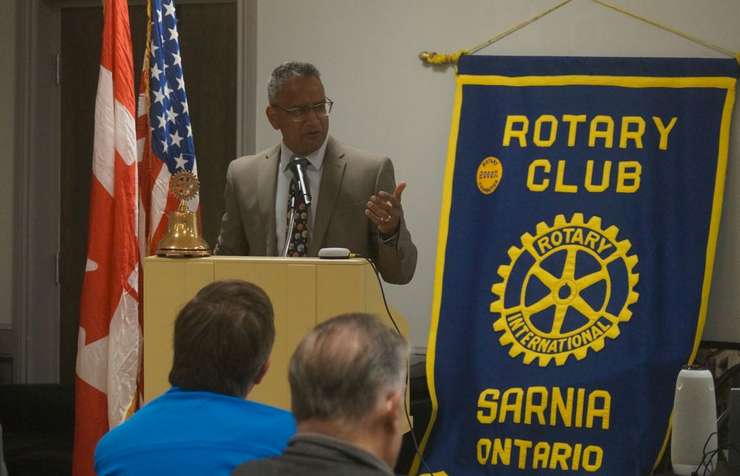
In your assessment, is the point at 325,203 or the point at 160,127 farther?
the point at 160,127

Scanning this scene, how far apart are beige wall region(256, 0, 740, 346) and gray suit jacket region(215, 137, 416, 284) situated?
5.77 ft

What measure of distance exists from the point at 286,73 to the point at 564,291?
1.88m

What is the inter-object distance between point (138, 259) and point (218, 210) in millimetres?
1702

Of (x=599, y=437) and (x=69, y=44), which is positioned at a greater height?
(x=69, y=44)

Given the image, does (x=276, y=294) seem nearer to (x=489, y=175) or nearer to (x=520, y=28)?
(x=489, y=175)

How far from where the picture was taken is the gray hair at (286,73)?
3.47 meters

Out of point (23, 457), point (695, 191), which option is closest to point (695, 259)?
point (695, 191)

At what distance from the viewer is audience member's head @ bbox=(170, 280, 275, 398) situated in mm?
2055

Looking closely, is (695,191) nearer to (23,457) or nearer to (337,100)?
(337,100)

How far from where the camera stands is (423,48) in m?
5.25

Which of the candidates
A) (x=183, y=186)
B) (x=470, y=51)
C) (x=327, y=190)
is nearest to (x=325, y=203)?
(x=327, y=190)

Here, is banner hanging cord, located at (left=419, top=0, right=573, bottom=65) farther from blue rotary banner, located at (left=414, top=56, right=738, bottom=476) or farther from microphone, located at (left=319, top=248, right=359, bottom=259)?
microphone, located at (left=319, top=248, right=359, bottom=259)

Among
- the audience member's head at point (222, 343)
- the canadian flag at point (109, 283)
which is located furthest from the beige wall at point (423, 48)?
the audience member's head at point (222, 343)

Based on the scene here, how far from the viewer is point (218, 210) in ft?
19.2
